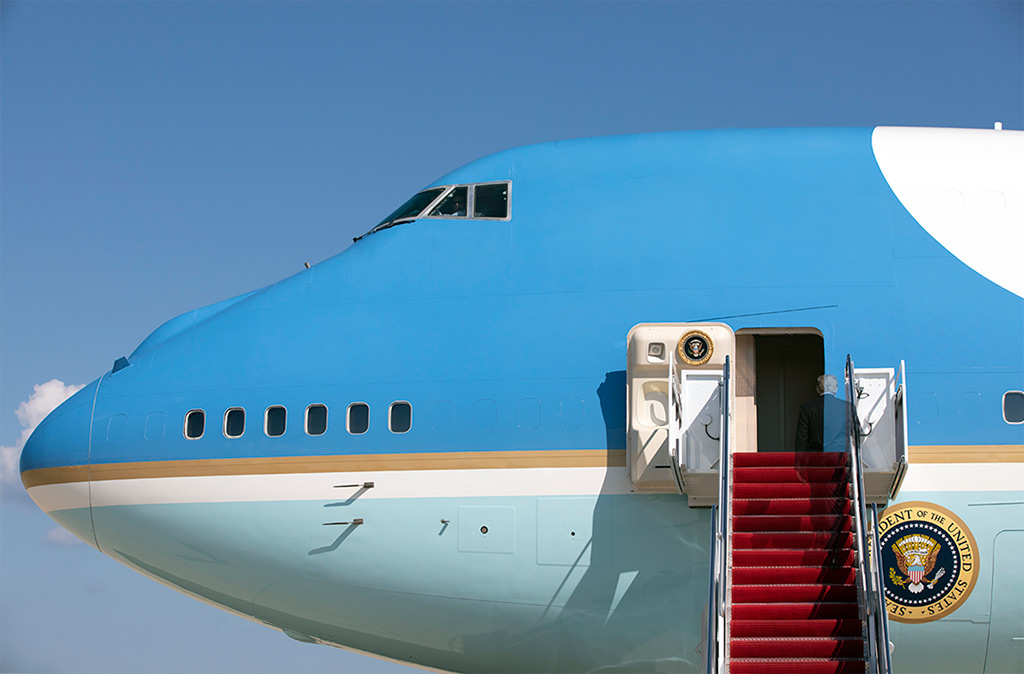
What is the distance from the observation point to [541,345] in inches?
469

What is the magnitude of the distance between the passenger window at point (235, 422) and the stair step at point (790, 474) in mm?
5279

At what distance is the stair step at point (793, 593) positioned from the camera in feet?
32.7

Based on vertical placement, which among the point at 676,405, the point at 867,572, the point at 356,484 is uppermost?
the point at 676,405

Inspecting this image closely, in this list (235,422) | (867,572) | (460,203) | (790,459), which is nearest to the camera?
(867,572)

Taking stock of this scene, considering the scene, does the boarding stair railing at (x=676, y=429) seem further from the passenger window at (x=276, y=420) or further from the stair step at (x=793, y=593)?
the passenger window at (x=276, y=420)

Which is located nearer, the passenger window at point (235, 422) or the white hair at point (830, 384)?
the white hair at point (830, 384)

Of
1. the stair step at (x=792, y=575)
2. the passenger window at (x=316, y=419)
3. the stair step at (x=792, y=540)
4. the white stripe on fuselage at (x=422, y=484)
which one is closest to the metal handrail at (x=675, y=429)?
the white stripe on fuselage at (x=422, y=484)

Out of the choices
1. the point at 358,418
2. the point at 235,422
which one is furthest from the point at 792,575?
the point at 235,422

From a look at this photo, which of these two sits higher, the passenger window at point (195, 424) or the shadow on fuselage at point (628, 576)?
the passenger window at point (195, 424)

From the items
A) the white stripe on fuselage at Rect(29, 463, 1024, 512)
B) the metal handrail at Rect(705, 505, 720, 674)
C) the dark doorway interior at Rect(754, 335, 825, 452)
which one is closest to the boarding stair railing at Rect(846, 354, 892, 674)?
the metal handrail at Rect(705, 505, 720, 674)

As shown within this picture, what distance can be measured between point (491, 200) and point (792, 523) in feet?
16.2

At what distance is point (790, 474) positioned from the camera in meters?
10.9

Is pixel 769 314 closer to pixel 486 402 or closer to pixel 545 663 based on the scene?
pixel 486 402

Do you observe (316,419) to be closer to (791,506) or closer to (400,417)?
(400,417)
